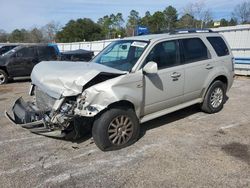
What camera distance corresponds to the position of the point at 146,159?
4.20m

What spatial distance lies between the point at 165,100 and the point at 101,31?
75.7m

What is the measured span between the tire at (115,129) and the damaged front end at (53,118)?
0.96 ft

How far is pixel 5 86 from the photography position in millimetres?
11164

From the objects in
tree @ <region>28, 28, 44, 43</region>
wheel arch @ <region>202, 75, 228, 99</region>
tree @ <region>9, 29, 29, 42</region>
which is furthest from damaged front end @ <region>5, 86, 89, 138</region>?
tree @ <region>9, 29, 29, 42</region>

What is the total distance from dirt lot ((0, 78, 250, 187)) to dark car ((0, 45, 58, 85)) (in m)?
→ 6.59

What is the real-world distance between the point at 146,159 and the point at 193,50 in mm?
2670

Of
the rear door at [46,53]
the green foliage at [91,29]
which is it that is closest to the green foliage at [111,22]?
the green foliage at [91,29]

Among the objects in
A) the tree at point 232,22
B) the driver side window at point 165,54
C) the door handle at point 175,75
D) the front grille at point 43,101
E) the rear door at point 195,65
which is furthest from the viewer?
the tree at point 232,22

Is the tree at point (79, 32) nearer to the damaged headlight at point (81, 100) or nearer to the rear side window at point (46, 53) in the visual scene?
the rear side window at point (46, 53)

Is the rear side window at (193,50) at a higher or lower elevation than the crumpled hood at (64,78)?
higher

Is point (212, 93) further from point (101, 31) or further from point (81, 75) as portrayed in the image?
point (101, 31)

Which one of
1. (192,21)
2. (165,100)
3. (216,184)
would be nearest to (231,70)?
(165,100)

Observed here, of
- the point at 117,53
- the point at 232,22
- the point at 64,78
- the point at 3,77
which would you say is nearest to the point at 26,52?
the point at 3,77

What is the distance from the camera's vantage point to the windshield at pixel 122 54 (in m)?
4.90
